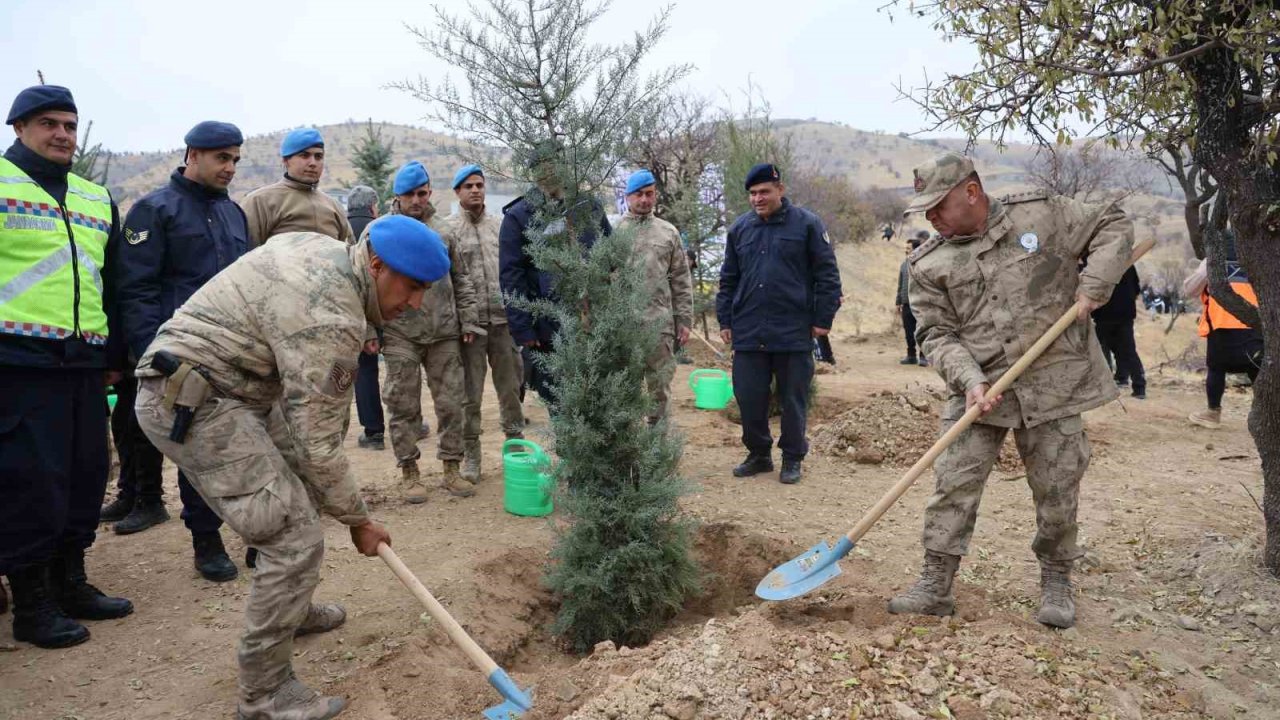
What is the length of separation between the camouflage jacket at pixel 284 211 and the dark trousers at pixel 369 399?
2.19 metres

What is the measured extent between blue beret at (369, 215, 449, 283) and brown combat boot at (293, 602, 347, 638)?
6.13 ft

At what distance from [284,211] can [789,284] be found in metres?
3.32

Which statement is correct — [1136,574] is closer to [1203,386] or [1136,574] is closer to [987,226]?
[987,226]

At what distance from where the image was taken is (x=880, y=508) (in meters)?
3.55

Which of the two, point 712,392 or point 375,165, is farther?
point 375,165

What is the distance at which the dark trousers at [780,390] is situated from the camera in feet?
19.2

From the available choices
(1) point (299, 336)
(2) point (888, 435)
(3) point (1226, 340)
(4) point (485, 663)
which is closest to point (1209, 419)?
(3) point (1226, 340)

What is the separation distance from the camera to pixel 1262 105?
11.6 ft

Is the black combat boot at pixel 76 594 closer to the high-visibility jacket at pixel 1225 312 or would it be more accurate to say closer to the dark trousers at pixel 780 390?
the dark trousers at pixel 780 390

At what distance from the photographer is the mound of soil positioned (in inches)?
259

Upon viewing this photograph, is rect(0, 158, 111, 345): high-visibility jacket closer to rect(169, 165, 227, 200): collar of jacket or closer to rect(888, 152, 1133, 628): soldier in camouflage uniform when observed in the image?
rect(169, 165, 227, 200): collar of jacket

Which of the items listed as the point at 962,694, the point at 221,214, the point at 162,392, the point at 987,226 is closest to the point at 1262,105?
the point at 987,226

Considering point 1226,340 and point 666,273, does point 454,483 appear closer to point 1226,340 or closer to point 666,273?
point 666,273

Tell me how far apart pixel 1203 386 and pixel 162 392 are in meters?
11.5
